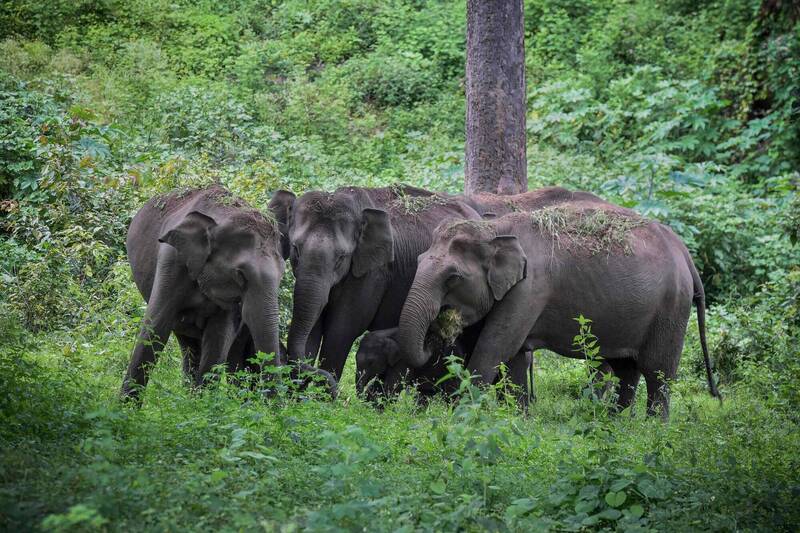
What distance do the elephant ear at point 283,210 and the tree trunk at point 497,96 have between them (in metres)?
3.35

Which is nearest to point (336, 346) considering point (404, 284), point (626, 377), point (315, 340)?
point (315, 340)

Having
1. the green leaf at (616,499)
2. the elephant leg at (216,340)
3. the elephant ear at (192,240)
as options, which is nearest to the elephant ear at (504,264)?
the elephant leg at (216,340)

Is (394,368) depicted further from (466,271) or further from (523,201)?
(523,201)

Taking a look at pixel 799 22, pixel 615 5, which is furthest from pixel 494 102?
pixel 615 5

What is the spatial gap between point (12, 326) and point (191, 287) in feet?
4.06

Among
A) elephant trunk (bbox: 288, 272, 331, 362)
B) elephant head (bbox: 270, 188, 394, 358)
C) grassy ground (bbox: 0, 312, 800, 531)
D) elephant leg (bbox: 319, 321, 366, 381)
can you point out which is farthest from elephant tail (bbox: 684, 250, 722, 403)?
elephant trunk (bbox: 288, 272, 331, 362)

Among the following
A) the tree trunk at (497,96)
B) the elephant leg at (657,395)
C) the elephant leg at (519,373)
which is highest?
the tree trunk at (497,96)

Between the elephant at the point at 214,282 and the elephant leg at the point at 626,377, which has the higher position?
the elephant at the point at 214,282

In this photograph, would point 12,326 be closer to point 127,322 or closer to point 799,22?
point 127,322

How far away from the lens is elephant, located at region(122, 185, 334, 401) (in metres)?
7.20

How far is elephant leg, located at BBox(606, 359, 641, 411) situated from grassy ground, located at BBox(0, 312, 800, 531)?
218cm

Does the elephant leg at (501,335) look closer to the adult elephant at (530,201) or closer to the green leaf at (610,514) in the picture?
the adult elephant at (530,201)

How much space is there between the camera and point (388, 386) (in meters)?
8.23

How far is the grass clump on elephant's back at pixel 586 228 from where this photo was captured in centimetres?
876
